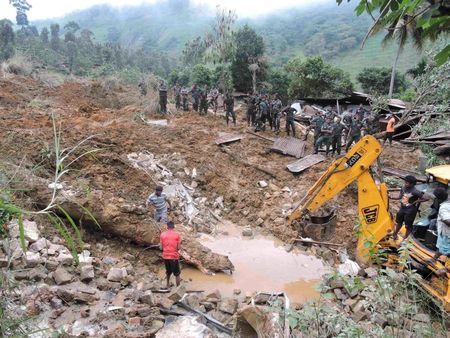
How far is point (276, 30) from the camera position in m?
102

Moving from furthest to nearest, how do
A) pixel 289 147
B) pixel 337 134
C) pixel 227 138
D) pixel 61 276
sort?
pixel 227 138
pixel 289 147
pixel 337 134
pixel 61 276

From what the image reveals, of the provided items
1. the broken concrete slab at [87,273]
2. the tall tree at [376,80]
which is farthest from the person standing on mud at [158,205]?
the tall tree at [376,80]

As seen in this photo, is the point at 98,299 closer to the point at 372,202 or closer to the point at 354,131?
the point at 372,202

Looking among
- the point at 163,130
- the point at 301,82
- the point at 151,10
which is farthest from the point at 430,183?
the point at 151,10

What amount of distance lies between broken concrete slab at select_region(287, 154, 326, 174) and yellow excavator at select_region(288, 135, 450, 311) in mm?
3721

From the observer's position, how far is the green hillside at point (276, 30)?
63.9 meters

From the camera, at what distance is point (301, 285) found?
7223 mm

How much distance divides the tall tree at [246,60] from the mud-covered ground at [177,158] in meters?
13.5

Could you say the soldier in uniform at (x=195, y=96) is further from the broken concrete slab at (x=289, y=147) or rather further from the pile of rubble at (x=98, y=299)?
the pile of rubble at (x=98, y=299)

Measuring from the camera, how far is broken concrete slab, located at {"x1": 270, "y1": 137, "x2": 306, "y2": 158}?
12.9 metres

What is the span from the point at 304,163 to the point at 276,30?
318 feet

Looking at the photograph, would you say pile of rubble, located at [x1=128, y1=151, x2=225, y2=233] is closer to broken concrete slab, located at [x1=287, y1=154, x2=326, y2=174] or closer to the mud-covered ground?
the mud-covered ground

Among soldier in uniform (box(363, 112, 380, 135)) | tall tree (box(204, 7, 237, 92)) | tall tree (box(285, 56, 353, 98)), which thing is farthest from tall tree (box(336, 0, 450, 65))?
tall tree (box(285, 56, 353, 98))

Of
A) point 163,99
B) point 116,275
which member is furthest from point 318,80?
point 116,275
